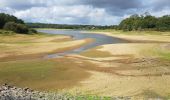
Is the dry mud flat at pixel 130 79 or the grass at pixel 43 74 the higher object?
the dry mud flat at pixel 130 79

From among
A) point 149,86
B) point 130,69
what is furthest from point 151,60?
point 149,86

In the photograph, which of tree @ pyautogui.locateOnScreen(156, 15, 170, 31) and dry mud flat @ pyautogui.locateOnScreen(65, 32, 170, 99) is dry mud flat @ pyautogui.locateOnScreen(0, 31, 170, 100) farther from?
tree @ pyautogui.locateOnScreen(156, 15, 170, 31)

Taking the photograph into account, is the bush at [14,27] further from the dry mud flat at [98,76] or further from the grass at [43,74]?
the grass at [43,74]

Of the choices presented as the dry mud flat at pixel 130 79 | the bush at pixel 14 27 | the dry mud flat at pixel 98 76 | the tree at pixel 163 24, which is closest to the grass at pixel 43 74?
the dry mud flat at pixel 98 76

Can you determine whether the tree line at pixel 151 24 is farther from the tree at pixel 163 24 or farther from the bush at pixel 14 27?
the bush at pixel 14 27

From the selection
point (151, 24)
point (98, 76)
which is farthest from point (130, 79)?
point (151, 24)

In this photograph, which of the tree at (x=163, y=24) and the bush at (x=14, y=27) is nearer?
the bush at (x=14, y=27)

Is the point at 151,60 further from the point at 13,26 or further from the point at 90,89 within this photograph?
the point at 13,26

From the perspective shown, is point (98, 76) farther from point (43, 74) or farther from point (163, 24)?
point (163, 24)

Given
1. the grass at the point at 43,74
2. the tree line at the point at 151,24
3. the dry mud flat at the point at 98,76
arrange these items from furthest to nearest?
the tree line at the point at 151,24 → the grass at the point at 43,74 → the dry mud flat at the point at 98,76

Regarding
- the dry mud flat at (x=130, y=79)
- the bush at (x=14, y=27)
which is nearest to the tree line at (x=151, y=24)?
the bush at (x=14, y=27)

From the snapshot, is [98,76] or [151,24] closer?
[98,76]

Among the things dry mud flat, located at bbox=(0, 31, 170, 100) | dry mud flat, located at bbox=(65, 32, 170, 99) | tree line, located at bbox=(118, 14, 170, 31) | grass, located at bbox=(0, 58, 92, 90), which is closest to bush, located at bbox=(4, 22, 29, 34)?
tree line, located at bbox=(118, 14, 170, 31)

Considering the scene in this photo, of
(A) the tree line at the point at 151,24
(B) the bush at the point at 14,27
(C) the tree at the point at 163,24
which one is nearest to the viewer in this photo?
(B) the bush at the point at 14,27
